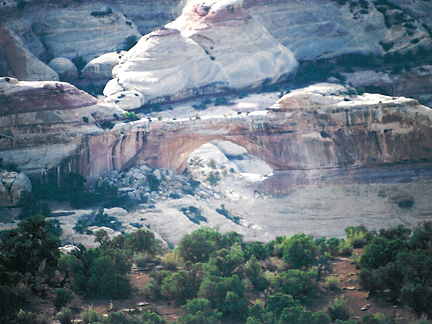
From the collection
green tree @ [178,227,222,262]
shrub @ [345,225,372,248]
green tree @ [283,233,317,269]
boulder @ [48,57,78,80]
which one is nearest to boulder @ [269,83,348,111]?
shrub @ [345,225,372,248]

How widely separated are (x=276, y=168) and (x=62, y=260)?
26.6 meters

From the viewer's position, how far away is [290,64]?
83.6m

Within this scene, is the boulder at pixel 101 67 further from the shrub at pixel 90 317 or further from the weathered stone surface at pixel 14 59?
the shrub at pixel 90 317

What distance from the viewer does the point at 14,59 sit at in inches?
3073

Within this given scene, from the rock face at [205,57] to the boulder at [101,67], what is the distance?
4013mm

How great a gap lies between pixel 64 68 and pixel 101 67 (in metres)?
3.26

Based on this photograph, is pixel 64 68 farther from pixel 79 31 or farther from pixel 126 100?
pixel 126 100

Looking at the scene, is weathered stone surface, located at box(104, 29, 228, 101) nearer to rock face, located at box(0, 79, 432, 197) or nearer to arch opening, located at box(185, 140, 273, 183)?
arch opening, located at box(185, 140, 273, 183)

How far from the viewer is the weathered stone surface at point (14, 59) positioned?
256ft

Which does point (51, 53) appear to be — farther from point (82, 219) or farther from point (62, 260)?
point (62, 260)

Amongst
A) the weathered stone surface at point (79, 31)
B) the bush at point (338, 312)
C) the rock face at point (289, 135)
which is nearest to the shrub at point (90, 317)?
the bush at point (338, 312)

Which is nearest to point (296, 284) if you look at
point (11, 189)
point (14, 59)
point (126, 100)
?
point (11, 189)

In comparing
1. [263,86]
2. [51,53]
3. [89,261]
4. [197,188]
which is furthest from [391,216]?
[51,53]

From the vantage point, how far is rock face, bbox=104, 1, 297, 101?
250ft
